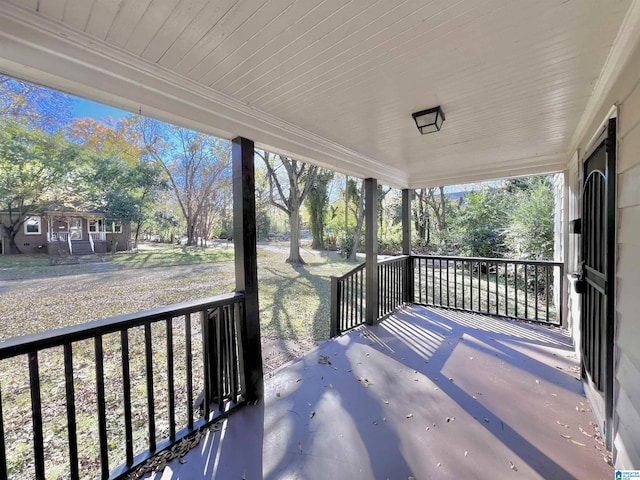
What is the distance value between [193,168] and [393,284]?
9.03 meters

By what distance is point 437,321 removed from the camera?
159 inches

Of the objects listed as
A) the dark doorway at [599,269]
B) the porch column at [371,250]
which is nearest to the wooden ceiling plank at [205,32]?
the dark doorway at [599,269]

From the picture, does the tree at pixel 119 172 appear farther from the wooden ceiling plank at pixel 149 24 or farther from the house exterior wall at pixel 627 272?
the house exterior wall at pixel 627 272

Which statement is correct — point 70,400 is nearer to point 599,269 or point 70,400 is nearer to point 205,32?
point 205,32

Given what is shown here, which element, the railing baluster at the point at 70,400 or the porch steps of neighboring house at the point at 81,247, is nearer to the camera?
the railing baluster at the point at 70,400

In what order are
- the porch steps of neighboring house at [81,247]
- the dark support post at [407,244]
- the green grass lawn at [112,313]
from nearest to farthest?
the green grass lawn at [112,313]
the dark support post at [407,244]
the porch steps of neighboring house at [81,247]

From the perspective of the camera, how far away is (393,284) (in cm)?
461

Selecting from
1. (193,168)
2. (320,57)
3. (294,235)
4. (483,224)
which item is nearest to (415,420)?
(320,57)

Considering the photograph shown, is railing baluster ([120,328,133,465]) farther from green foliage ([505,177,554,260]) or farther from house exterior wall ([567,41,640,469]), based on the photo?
green foliage ([505,177,554,260])

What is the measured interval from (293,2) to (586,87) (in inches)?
83.4

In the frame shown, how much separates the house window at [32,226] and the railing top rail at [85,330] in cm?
748

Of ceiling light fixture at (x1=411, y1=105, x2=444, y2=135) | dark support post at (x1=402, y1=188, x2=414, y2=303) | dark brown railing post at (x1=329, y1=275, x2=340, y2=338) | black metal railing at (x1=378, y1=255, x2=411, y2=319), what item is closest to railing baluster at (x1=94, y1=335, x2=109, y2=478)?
dark brown railing post at (x1=329, y1=275, x2=340, y2=338)

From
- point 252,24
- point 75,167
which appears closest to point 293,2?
point 252,24

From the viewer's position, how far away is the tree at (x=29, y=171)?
545cm
